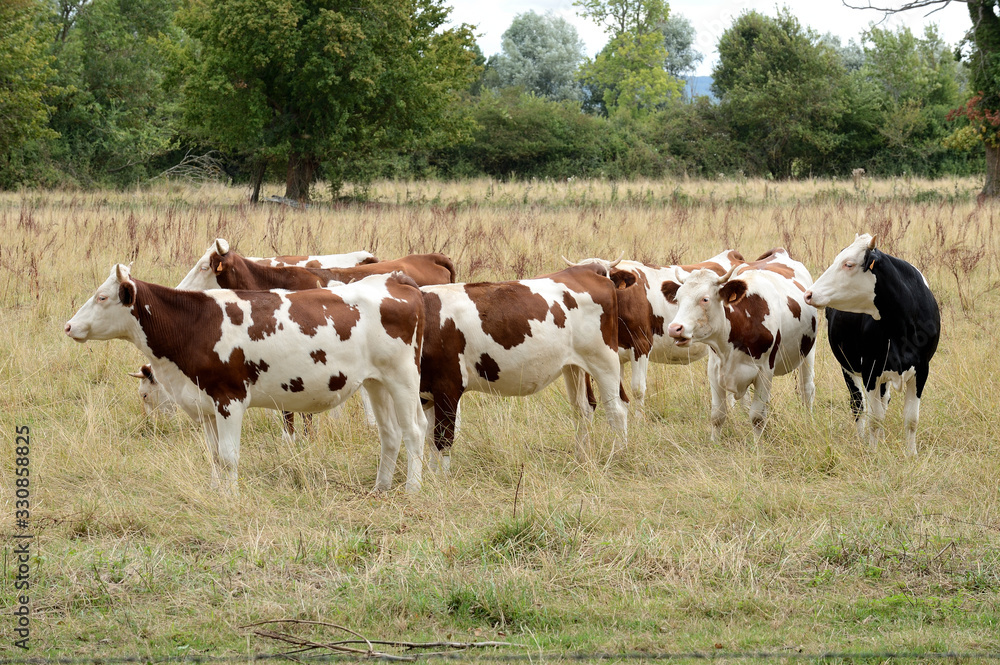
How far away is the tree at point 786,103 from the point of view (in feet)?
130

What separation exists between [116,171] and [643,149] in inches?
841

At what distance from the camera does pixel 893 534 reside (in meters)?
5.25

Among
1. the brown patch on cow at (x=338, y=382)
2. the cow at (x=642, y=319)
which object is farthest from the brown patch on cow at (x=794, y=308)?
the brown patch on cow at (x=338, y=382)

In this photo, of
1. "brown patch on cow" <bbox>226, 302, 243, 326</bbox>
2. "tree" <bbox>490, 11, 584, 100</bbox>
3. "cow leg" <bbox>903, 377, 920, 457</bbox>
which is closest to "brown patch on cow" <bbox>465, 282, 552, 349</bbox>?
"brown patch on cow" <bbox>226, 302, 243, 326</bbox>

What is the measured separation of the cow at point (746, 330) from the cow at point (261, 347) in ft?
6.68

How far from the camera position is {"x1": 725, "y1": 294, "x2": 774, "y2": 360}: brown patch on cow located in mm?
7375

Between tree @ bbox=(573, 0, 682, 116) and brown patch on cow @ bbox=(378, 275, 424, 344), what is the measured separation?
47756 millimetres

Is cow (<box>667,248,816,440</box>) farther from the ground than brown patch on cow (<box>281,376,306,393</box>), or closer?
farther from the ground

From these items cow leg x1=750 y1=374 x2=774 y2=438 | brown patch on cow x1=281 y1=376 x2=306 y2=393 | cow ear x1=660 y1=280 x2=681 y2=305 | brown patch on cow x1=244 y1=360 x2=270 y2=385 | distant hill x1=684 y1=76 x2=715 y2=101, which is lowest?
cow leg x1=750 y1=374 x2=774 y2=438

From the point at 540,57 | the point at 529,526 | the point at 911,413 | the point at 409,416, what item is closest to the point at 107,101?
the point at 409,416

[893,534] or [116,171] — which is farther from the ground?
[116,171]

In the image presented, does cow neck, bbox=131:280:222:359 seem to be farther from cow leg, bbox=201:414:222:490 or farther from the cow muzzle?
the cow muzzle

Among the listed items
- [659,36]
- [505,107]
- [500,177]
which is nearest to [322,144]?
[500,177]

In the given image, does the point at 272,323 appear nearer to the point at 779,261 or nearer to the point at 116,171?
the point at 779,261
